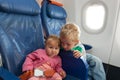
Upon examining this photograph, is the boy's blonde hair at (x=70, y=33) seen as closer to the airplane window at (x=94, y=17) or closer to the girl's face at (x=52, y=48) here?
the girl's face at (x=52, y=48)

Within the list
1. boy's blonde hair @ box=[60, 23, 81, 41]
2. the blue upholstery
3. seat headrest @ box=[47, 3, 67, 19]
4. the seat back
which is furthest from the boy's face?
seat headrest @ box=[47, 3, 67, 19]

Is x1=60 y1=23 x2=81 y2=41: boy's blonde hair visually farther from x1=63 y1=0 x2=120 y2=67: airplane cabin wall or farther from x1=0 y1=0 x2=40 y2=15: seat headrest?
x1=63 y1=0 x2=120 y2=67: airplane cabin wall

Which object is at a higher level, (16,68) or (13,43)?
(13,43)

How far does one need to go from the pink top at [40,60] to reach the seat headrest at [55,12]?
616mm

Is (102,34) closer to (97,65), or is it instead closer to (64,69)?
(97,65)

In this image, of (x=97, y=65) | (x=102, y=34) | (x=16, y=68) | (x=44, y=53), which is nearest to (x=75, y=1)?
(x=102, y=34)

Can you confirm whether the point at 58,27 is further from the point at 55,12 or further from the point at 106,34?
the point at 106,34

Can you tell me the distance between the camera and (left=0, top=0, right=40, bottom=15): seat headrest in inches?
52.3

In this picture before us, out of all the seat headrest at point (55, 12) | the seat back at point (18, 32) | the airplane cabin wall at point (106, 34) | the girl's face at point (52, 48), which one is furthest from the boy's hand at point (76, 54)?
the airplane cabin wall at point (106, 34)

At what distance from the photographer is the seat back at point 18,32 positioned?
1293 millimetres

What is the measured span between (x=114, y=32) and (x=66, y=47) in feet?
3.31

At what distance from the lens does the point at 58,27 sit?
2143 millimetres

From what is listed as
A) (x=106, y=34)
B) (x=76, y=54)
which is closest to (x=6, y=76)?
(x=76, y=54)

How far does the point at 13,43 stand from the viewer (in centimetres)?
137
